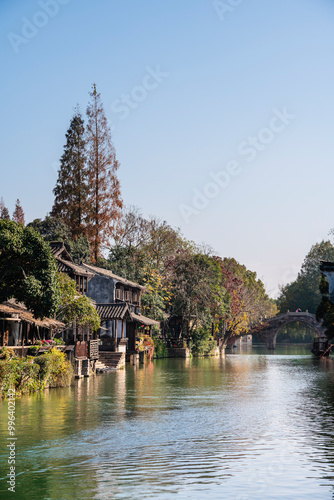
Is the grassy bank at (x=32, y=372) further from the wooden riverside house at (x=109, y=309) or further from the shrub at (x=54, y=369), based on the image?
the wooden riverside house at (x=109, y=309)

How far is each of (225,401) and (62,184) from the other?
50.9m

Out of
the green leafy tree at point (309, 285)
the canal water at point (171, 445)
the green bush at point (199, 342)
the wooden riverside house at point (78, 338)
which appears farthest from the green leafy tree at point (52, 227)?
the green leafy tree at point (309, 285)

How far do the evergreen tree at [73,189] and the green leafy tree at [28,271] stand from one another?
44.8m

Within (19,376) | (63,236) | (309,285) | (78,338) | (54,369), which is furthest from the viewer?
(309,285)

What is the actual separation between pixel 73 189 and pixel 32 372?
47292mm

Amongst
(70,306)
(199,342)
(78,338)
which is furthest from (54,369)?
(199,342)

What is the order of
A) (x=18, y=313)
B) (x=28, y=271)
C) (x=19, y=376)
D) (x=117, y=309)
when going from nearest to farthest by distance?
1. (x=19, y=376)
2. (x=28, y=271)
3. (x=18, y=313)
4. (x=117, y=309)

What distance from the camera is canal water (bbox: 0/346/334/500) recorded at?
47.3ft

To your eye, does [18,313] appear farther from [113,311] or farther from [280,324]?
[280,324]

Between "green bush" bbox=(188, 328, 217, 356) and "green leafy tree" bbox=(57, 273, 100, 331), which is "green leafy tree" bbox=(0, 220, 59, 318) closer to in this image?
"green leafy tree" bbox=(57, 273, 100, 331)

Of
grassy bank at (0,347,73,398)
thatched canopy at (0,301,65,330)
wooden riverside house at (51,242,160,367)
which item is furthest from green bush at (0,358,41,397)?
wooden riverside house at (51,242,160,367)

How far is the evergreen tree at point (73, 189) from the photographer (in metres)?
76.4

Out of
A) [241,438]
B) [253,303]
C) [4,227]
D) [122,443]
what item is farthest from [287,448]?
[253,303]

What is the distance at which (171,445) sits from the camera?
19.3 m
